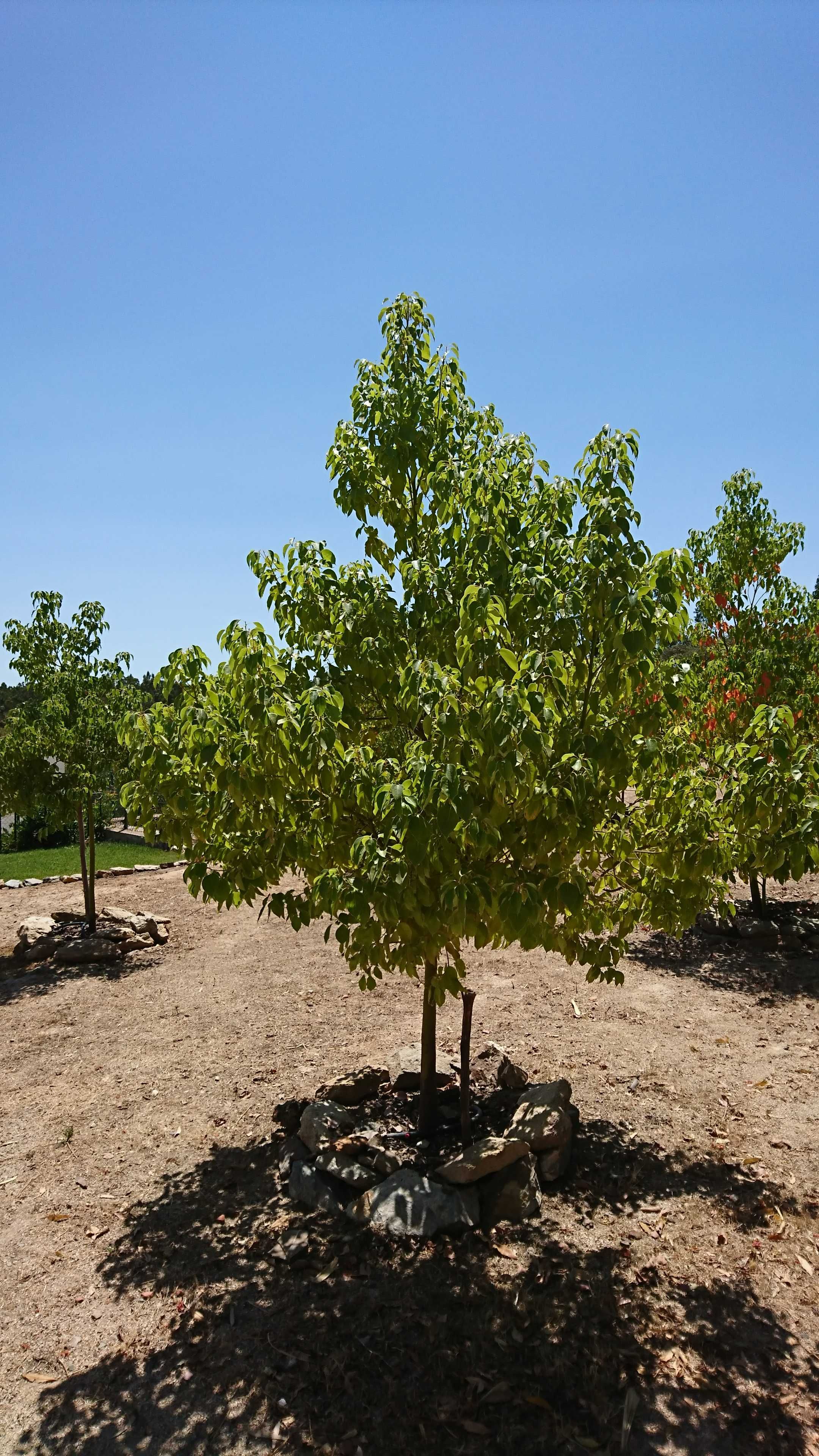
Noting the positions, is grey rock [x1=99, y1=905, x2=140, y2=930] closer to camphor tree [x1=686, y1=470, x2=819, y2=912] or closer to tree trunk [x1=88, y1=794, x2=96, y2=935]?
tree trunk [x1=88, y1=794, x2=96, y2=935]

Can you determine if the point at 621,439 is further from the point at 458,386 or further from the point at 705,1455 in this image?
the point at 705,1455

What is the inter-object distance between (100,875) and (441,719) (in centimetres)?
1630

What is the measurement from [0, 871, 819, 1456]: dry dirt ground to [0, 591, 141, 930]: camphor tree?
3.62 meters

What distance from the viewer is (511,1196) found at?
532 cm

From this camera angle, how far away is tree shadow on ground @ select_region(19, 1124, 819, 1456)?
3.74m

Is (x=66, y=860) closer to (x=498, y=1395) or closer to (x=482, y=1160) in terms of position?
(x=482, y=1160)

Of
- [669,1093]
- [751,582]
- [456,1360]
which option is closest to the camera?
[456,1360]

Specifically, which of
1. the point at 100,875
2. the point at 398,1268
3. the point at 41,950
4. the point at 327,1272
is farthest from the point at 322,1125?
the point at 100,875

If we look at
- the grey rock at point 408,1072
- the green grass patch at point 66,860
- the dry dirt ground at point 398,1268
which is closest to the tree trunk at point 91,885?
the dry dirt ground at point 398,1268

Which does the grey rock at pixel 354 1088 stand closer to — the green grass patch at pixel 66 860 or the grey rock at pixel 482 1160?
the grey rock at pixel 482 1160

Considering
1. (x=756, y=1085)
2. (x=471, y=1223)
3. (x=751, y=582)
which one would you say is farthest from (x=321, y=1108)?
(x=751, y=582)

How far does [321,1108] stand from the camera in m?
6.25

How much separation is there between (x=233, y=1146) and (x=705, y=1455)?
3.92 m

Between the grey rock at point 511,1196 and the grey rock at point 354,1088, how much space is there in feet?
5.53
